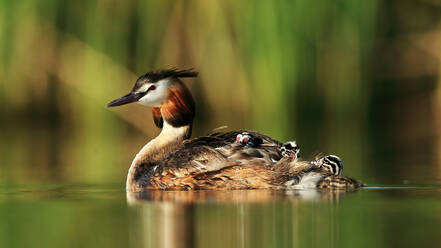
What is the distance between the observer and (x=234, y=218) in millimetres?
6035

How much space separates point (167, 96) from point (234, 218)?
2.84m

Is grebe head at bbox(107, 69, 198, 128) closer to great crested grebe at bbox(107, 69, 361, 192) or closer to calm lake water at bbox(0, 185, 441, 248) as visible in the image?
great crested grebe at bbox(107, 69, 361, 192)

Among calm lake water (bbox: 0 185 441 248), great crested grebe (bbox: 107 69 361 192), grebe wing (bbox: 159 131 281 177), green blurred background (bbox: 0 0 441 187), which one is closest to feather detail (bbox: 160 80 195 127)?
great crested grebe (bbox: 107 69 361 192)

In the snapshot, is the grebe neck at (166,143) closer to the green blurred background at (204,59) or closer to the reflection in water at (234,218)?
the reflection in water at (234,218)

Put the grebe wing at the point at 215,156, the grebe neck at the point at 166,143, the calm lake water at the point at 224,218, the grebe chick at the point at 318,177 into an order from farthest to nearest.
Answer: the grebe neck at the point at 166,143 < the grebe wing at the point at 215,156 < the grebe chick at the point at 318,177 < the calm lake water at the point at 224,218

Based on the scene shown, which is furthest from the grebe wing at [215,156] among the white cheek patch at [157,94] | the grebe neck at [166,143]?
the white cheek patch at [157,94]

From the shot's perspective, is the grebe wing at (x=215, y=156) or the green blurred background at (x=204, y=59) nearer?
the grebe wing at (x=215, y=156)

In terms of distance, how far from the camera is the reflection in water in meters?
5.33

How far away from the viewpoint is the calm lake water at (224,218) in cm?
532

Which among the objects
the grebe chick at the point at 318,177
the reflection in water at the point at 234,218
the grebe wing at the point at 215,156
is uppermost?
the grebe wing at the point at 215,156

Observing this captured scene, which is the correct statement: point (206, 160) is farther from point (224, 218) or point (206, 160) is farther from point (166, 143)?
point (224, 218)

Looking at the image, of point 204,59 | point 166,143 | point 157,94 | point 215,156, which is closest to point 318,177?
point 215,156

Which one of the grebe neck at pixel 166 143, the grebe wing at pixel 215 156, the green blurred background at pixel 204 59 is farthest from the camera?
the green blurred background at pixel 204 59

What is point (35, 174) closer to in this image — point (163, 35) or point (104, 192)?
point (104, 192)
